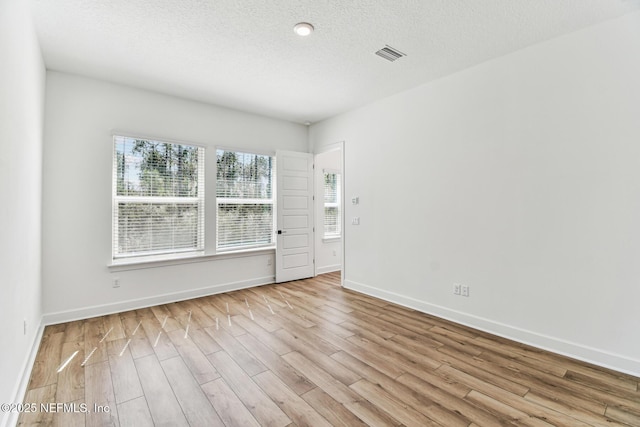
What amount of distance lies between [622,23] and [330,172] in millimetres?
4375

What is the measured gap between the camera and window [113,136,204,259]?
3.75 m

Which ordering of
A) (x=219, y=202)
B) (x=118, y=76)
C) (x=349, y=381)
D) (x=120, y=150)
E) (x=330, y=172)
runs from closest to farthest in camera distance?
(x=349, y=381)
(x=118, y=76)
(x=120, y=150)
(x=219, y=202)
(x=330, y=172)

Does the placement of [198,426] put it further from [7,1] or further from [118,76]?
[118,76]

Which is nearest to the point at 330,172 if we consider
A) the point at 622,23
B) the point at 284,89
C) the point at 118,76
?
the point at 284,89

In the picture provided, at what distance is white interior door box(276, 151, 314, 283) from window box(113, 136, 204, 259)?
51.0 inches

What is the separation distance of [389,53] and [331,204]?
3537mm

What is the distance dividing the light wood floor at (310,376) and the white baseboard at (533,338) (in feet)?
0.37

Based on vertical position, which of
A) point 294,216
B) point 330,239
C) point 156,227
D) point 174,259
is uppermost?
point 294,216

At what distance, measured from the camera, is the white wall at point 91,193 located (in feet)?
10.8

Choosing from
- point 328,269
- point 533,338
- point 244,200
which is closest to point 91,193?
point 244,200

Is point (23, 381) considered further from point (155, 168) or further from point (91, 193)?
point (155, 168)

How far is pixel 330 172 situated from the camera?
6059 mm

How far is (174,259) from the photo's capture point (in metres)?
4.03

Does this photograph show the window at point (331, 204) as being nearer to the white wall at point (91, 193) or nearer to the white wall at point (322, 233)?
the white wall at point (322, 233)
